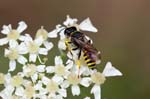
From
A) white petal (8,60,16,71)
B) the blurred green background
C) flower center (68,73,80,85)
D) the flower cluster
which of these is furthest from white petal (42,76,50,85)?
the blurred green background

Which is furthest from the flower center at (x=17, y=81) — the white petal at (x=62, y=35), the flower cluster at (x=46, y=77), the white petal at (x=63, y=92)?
the white petal at (x=62, y=35)

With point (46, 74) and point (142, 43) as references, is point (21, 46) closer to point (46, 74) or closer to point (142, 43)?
point (46, 74)

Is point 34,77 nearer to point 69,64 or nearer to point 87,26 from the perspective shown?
point 69,64

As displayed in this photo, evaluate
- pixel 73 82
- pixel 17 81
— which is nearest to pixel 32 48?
pixel 17 81

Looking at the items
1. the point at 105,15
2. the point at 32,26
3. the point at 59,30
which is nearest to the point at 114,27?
the point at 105,15

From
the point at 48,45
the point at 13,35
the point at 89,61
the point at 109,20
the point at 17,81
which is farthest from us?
the point at 109,20

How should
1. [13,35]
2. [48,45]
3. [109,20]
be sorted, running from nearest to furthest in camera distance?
[48,45], [13,35], [109,20]
